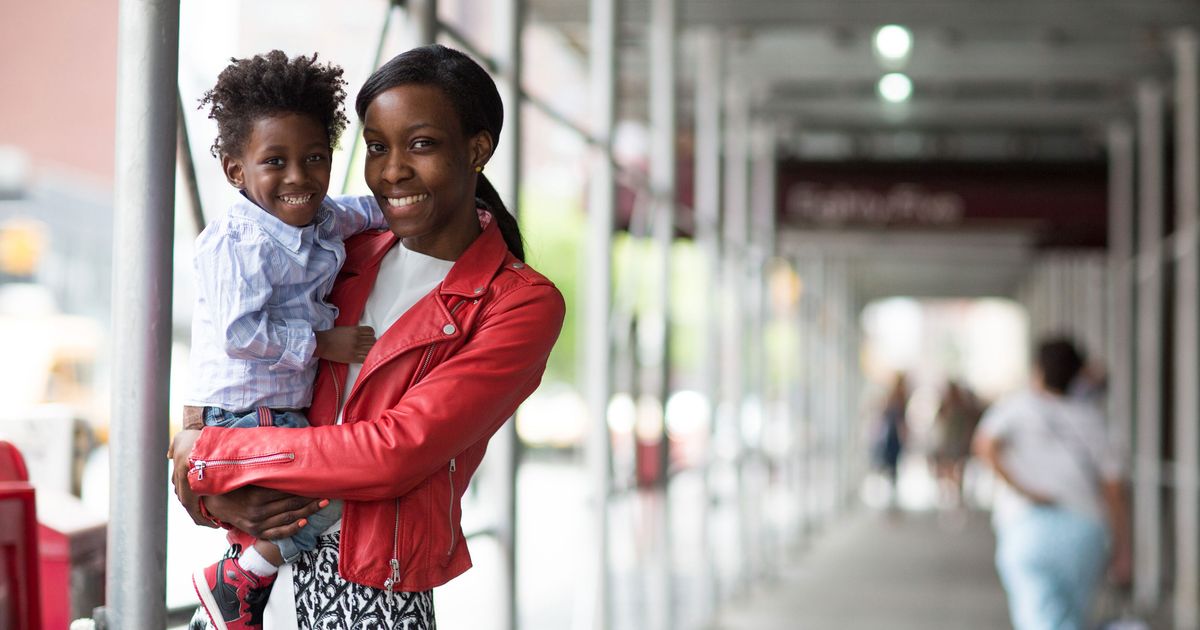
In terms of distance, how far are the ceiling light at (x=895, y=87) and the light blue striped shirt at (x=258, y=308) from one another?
1031 centimetres

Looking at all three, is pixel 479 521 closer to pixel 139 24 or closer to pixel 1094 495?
pixel 139 24

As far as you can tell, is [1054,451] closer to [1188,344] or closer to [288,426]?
[288,426]

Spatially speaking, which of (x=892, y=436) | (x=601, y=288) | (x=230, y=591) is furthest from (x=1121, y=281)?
(x=230, y=591)

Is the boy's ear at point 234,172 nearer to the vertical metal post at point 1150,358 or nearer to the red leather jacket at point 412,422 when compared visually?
the red leather jacket at point 412,422

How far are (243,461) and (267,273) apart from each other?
0.85 ft

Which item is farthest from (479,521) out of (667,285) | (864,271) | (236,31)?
(864,271)

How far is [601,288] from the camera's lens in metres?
5.87

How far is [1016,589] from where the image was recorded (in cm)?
593

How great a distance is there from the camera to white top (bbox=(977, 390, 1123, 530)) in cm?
583

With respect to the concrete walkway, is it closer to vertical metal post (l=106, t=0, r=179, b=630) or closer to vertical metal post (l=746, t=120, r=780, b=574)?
vertical metal post (l=746, t=120, r=780, b=574)

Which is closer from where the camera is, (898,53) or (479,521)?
(479,521)

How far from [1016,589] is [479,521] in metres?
2.86

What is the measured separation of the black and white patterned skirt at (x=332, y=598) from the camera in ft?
6.50

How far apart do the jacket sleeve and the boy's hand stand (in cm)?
11
